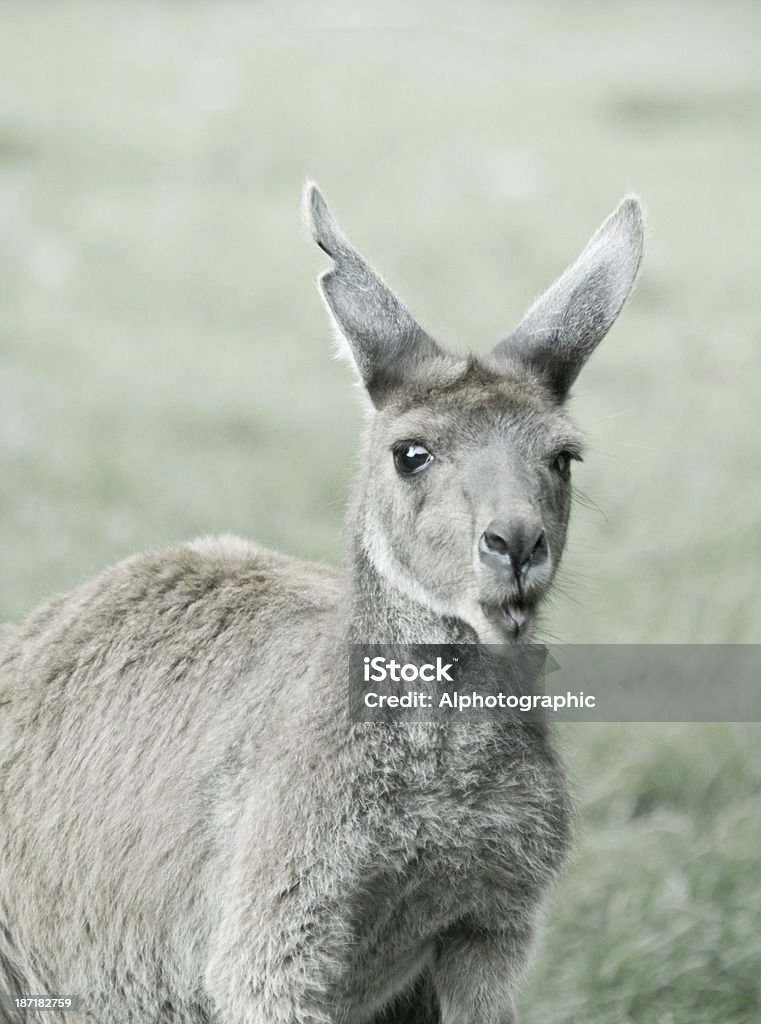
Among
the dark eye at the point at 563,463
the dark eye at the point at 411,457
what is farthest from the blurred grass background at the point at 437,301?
the dark eye at the point at 411,457

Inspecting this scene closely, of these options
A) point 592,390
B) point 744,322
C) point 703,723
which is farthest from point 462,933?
point 744,322

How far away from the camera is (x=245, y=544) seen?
16.6 ft

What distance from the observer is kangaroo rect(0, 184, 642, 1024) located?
4.02 metres

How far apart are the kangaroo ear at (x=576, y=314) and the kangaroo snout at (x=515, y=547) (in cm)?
79

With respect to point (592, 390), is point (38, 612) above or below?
below

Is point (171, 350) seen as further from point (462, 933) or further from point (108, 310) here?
point (462, 933)

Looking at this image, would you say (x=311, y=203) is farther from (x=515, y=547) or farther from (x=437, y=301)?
(x=437, y=301)

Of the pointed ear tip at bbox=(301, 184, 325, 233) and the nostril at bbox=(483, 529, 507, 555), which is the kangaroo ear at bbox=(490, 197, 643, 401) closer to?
the pointed ear tip at bbox=(301, 184, 325, 233)

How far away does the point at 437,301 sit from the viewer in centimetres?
1187

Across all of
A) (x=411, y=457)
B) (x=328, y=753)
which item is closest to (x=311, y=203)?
(x=411, y=457)

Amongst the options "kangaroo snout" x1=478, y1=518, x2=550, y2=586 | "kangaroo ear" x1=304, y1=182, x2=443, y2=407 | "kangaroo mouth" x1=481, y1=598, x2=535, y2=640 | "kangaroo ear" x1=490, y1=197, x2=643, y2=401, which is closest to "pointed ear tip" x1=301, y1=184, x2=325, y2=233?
"kangaroo ear" x1=304, y1=182, x2=443, y2=407

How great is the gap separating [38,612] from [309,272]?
303 inches

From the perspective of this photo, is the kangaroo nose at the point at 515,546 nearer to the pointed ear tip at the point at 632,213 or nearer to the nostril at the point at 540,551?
the nostril at the point at 540,551

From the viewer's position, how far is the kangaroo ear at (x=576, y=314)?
4496mm
